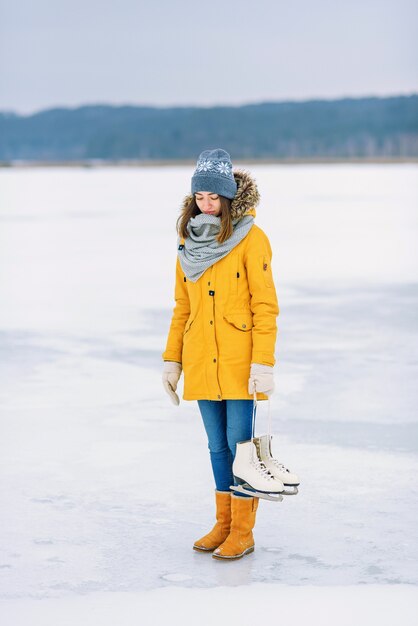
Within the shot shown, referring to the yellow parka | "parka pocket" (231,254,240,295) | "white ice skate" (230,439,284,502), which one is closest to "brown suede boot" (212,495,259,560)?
"white ice skate" (230,439,284,502)

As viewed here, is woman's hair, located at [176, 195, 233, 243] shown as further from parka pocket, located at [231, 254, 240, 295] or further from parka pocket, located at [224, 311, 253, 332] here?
parka pocket, located at [224, 311, 253, 332]

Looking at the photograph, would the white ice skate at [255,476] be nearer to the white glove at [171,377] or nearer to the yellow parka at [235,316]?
the yellow parka at [235,316]

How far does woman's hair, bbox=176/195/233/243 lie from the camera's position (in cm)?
316

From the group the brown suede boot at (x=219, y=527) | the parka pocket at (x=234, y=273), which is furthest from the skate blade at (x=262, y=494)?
the parka pocket at (x=234, y=273)

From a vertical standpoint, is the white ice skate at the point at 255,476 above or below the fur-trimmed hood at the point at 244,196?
below

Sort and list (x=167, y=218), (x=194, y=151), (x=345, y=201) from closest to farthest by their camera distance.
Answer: (x=167, y=218) → (x=345, y=201) → (x=194, y=151)

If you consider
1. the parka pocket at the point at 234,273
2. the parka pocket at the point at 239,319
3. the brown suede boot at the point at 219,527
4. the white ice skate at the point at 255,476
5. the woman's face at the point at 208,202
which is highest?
the woman's face at the point at 208,202

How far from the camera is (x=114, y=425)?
16.0 feet

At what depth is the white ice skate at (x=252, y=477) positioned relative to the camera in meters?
3.18

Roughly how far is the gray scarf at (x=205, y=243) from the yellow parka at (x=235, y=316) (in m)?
0.02

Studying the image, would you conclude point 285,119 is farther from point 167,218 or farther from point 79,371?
point 79,371

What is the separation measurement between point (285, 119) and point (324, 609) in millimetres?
151939

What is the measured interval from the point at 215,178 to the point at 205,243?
19cm

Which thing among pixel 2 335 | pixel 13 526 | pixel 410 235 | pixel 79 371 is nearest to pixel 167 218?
pixel 410 235
